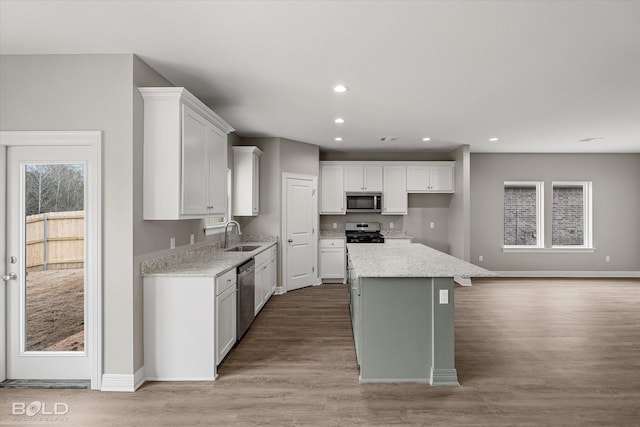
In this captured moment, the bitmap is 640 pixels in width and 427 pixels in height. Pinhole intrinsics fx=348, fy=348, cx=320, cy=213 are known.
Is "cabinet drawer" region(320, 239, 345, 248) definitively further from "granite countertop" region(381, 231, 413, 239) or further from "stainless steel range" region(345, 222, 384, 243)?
"granite countertop" region(381, 231, 413, 239)

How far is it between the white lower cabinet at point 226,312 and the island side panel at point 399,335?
125 centimetres

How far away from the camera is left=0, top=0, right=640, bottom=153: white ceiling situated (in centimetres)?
218

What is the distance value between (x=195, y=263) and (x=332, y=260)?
3615mm

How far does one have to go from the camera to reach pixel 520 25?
233 centimetres

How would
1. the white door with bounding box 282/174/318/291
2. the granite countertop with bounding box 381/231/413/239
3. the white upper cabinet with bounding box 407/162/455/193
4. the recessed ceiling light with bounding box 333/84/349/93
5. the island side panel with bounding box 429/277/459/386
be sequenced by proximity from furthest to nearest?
the white upper cabinet with bounding box 407/162/455/193
the granite countertop with bounding box 381/231/413/239
the white door with bounding box 282/174/318/291
the recessed ceiling light with bounding box 333/84/349/93
the island side panel with bounding box 429/277/459/386

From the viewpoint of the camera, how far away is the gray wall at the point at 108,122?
275cm

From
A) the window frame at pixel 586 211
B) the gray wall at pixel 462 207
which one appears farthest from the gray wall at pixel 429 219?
the window frame at pixel 586 211

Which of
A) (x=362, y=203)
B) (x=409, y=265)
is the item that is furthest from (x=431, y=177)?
(x=409, y=265)

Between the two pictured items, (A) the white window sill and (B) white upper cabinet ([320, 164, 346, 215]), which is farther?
(A) the white window sill

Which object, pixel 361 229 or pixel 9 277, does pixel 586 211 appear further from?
pixel 9 277

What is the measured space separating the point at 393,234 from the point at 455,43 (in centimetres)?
494

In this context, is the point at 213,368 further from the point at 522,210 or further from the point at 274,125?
the point at 522,210

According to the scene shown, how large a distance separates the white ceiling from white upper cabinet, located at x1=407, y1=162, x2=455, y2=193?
7.65 ft

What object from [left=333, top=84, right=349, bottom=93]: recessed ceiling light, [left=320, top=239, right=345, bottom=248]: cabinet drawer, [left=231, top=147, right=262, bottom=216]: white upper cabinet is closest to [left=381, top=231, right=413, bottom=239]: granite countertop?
[left=320, top=239, right=345, bottom=248]: cabinet drawer
